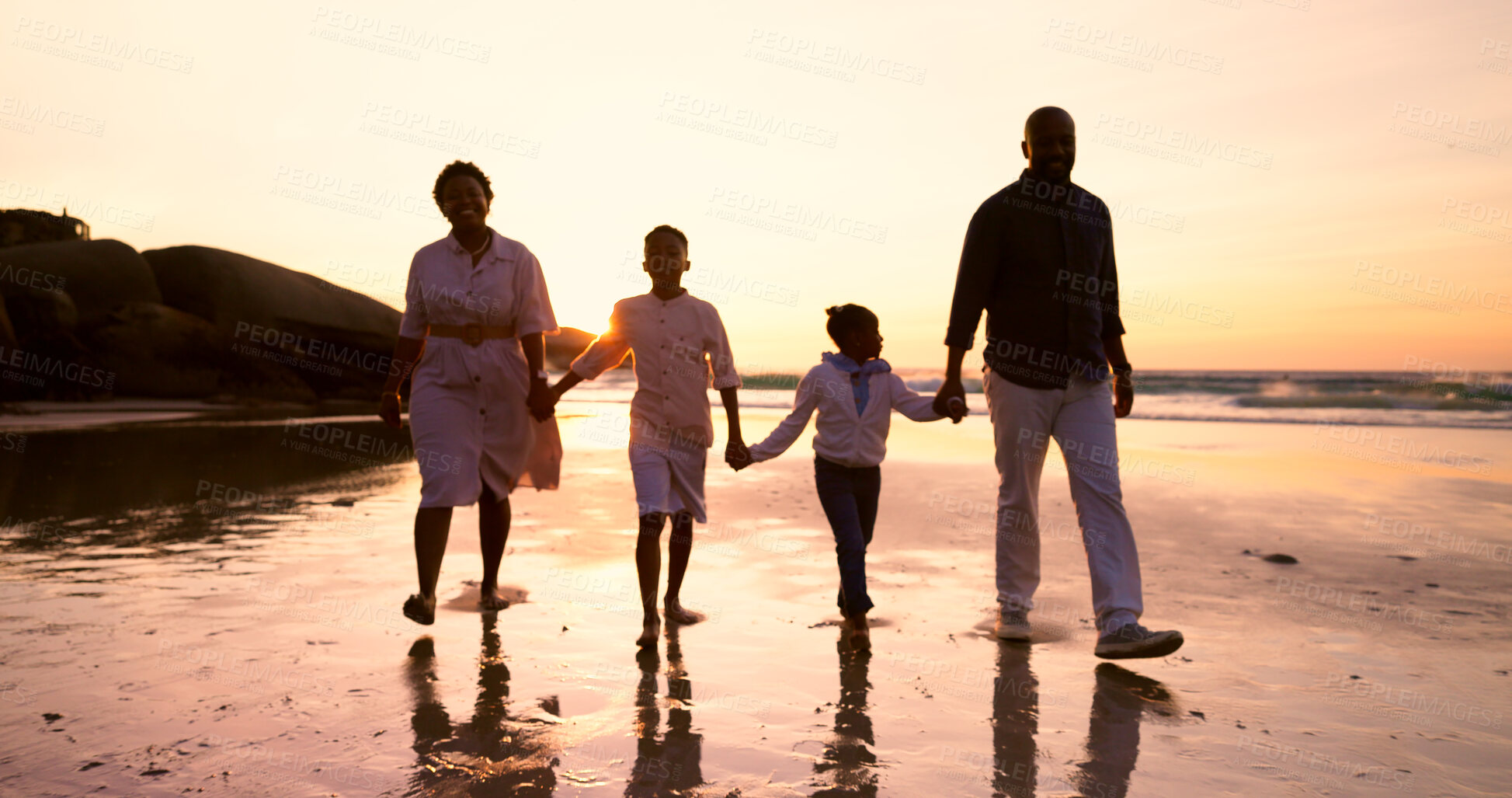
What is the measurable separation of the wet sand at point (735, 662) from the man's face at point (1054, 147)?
6.74 ft

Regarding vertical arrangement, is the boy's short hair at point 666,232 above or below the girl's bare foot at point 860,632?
above

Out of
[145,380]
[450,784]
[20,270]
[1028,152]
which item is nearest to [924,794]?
[450,784]

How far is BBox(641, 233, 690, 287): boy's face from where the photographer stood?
173 inches

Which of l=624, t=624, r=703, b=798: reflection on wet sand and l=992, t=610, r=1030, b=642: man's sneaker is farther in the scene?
l=992, t=610, r=1030, b=642: man's sneaker

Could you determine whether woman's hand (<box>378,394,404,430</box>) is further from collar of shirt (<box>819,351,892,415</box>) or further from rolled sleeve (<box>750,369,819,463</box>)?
collar of shirt (<box>819,351,892,415</box>)

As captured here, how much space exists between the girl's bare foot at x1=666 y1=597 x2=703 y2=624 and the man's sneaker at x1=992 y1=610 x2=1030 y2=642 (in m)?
1.36

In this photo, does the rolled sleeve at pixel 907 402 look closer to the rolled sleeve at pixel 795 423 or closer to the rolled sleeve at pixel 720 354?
the rolled sleeve at pixel 795 423

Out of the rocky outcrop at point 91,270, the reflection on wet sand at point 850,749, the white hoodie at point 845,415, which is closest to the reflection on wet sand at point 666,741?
the reflection on wet sand at point 850,749

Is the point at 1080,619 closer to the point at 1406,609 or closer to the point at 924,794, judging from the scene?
the point at 1406,609

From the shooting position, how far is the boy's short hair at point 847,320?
449cm

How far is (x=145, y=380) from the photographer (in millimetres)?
18656

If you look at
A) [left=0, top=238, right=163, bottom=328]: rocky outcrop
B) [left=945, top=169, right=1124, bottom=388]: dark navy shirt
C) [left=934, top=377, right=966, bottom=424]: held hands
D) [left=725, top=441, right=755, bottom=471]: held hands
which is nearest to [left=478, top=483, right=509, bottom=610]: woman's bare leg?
[left=725, top=441, right=755, bottom=471]: held hands

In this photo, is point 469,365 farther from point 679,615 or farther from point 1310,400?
point 1310,400

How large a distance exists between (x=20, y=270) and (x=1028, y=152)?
74.9 feet
